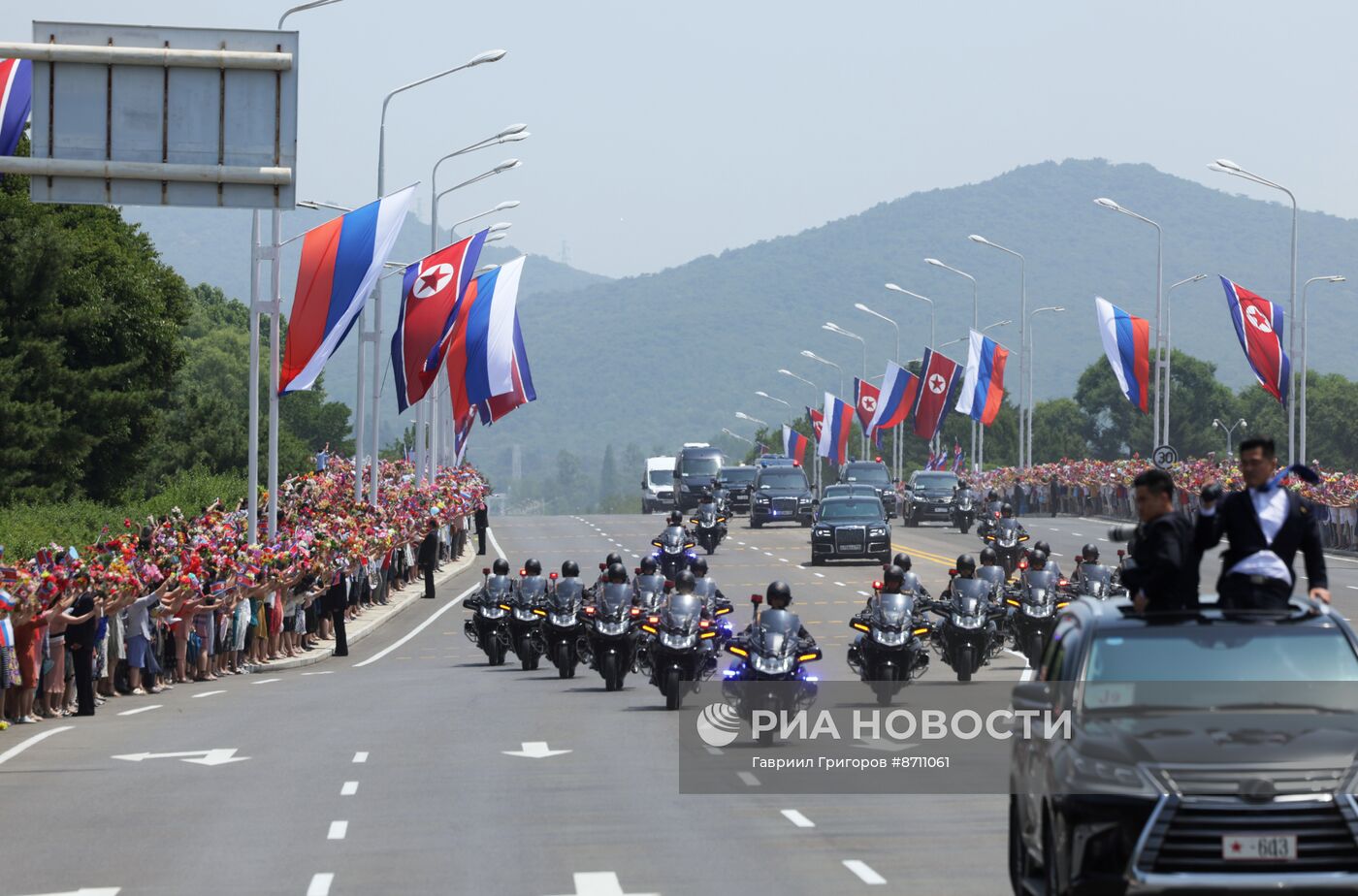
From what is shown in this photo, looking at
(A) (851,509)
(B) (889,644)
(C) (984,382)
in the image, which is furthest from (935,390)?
(B) (889,644)

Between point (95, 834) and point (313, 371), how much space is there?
1684cm

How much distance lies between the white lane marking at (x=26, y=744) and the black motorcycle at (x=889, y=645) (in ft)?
28.0

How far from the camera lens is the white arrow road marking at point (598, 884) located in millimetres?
13039

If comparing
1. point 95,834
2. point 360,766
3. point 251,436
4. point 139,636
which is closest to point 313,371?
point 139,636

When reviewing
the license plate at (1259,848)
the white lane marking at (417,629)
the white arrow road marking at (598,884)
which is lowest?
the white lane marking at (417,629)

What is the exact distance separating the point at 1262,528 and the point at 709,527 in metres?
49.0

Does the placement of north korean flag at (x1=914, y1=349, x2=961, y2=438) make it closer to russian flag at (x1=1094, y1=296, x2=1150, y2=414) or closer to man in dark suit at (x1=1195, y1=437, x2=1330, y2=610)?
russian flag at (x1=1094, y1=296, x2=1150, y2=414)

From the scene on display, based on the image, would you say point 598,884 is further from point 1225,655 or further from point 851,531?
point 851,531

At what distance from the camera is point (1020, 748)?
1221 cm

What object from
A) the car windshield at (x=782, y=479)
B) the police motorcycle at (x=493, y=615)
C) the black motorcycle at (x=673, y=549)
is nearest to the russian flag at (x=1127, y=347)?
the car windshield at (x=782, y=479)

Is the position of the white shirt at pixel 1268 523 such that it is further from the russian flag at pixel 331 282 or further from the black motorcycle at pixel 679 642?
the russian flag at pixel 331 282

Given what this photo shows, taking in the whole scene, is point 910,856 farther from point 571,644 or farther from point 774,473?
point 774,473

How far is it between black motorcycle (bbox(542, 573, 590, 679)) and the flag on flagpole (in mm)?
12448

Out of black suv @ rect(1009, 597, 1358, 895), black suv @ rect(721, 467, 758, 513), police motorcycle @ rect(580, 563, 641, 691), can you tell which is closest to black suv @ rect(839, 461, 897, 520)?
black suv @ rect(721, 467, 758, 513)
